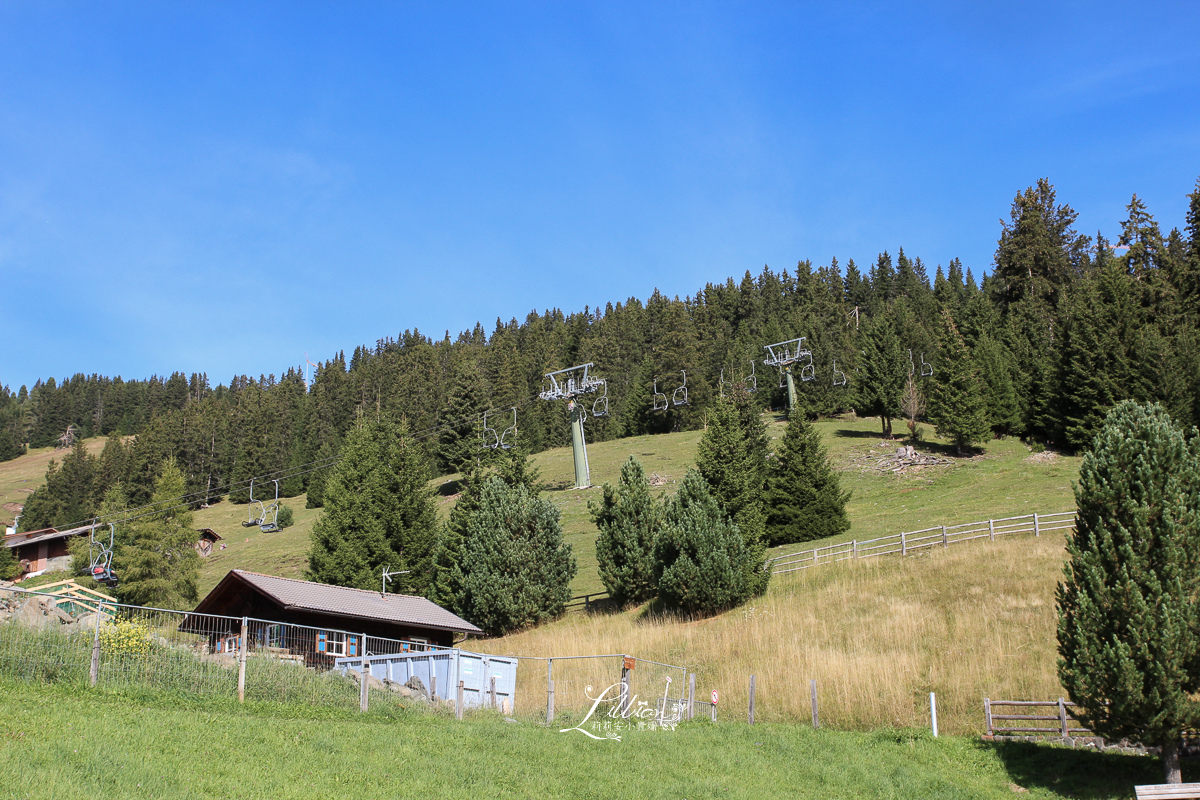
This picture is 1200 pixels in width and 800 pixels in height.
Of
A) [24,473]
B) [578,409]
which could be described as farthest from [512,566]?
[24,473]

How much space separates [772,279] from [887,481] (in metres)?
87.7

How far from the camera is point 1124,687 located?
14.4 metres

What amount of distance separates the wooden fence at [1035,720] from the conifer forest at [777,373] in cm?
2482

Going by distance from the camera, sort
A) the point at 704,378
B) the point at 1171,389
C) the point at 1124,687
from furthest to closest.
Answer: the point at 704,378 < the point at 1171,389 < the point at 1124,687

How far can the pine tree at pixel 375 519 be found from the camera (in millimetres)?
41719

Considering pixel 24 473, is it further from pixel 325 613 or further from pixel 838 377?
pixel 325 613

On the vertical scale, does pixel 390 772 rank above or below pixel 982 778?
above

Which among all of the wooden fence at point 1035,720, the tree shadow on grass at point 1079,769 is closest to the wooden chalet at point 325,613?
the wooden fence at point 1035,720

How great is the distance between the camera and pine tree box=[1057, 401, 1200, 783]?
14.4 metres

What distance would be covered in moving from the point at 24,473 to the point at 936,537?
160439 millimetres

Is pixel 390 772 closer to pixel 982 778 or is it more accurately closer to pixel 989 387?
pixel 982 778

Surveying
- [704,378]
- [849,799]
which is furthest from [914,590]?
[704,378]

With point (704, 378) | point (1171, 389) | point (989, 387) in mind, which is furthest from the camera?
point (704, 378)

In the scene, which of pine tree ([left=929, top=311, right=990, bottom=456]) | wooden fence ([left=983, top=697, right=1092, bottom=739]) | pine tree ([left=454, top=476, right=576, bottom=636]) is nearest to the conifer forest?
pine tree ([left=929, top=311, right=990, bottom=456])
